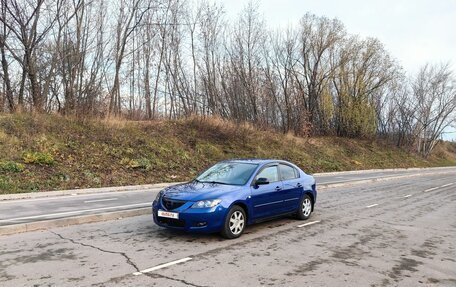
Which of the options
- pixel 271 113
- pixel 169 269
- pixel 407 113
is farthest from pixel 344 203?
pixel 407 113

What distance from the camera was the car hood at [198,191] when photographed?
A: 754 cm

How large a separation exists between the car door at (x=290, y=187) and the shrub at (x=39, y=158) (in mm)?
12149

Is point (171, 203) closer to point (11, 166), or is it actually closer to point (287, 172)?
point (287, 172)

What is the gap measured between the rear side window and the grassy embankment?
10.3 meters

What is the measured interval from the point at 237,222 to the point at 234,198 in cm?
51

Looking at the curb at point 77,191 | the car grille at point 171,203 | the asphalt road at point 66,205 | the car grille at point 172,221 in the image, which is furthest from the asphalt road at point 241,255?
the curb at point 77,191

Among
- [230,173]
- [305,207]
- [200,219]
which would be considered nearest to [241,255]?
[200,219]

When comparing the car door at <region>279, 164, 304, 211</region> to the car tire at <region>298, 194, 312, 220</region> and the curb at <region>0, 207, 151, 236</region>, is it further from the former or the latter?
the curb at <region>0, 207, 151, 236</region>

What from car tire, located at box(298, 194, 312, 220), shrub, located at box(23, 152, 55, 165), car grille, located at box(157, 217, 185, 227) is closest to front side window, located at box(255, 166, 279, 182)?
car tire, located at box(298, 194, 312, 220)

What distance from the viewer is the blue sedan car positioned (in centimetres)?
741

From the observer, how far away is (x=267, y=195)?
28.5ft

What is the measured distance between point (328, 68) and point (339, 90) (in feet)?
14.8

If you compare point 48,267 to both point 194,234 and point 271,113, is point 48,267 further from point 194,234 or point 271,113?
point 271,113

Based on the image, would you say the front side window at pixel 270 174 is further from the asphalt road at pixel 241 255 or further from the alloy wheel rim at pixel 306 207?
the alloy wheel rim at pixel 306 207
